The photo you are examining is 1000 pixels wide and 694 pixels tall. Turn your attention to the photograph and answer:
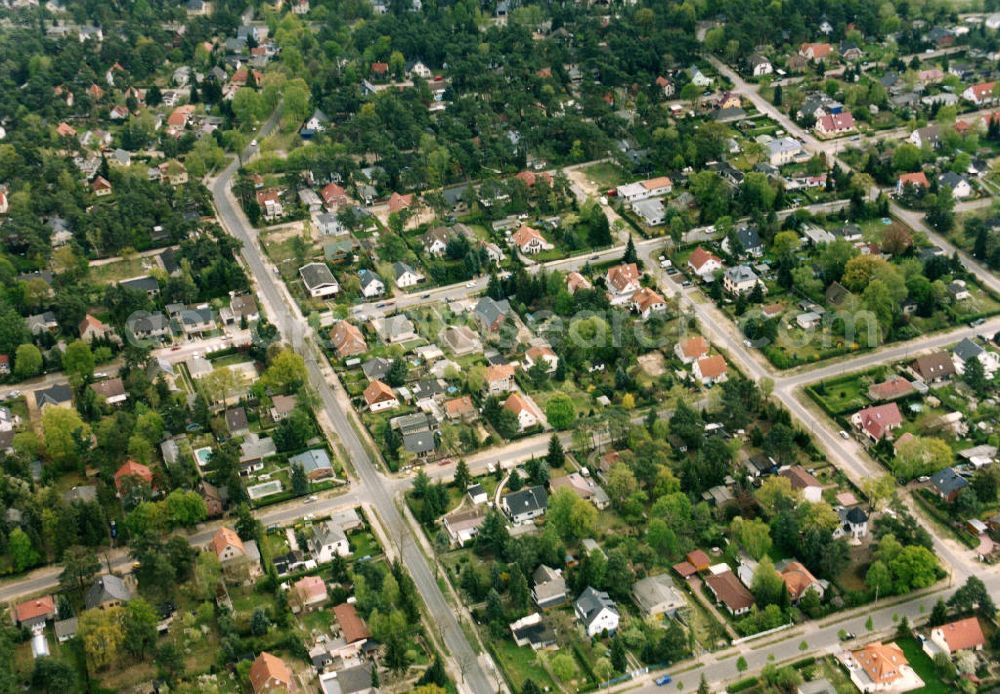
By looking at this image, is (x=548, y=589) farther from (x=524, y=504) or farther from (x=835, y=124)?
(x=835, y=124)

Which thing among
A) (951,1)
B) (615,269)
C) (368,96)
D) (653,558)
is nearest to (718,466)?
(653,558)

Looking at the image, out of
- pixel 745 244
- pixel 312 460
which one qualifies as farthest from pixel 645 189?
pixel 312 460

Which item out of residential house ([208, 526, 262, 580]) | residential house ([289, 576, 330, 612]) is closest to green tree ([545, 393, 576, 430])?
residential house ([289, 576, 330, 612])

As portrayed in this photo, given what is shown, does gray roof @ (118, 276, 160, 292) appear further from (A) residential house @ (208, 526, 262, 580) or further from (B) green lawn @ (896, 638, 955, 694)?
(B) green lawn @ (896, 638, 955, 694)

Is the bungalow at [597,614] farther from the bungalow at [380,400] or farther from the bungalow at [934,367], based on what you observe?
the bungalow at [934,367]

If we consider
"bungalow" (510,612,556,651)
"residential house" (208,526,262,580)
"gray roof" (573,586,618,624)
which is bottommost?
"bungalow" (510,612,556,651)
